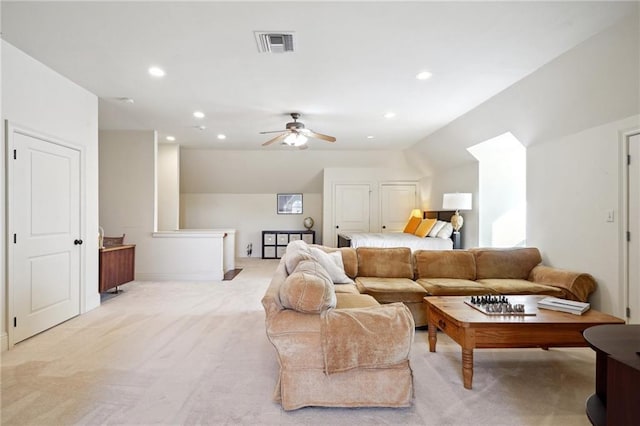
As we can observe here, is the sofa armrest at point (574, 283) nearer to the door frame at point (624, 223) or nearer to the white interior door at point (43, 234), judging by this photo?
the door frame at point (624, 223)

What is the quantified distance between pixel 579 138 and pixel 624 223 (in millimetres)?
997

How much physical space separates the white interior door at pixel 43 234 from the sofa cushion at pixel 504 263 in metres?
4.64

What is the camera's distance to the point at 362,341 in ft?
6.05

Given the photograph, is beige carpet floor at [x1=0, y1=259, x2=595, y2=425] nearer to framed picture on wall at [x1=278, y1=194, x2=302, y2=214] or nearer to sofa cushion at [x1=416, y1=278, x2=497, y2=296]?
sofa cushion at [x1=416, y1=278, x2=497, y2=296]

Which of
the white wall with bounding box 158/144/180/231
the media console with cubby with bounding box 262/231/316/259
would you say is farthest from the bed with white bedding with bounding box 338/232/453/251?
the white wall with bounding box 158/144/180/231

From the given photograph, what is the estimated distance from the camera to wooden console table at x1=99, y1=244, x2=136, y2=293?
4.14 meters

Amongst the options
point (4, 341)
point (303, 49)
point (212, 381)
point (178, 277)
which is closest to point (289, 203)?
point (178, 277)

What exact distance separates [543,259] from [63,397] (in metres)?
4.79

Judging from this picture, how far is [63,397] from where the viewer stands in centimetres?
203

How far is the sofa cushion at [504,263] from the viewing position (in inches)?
149

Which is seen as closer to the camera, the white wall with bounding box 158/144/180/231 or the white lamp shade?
the white lamp shade

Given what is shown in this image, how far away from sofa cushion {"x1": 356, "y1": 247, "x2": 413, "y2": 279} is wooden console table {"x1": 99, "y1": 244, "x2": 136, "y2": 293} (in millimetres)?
3271

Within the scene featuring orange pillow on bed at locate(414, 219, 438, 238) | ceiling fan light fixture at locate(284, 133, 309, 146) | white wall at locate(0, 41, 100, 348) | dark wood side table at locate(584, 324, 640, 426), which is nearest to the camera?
dark wood side table at locate(584, 324, 640, 426)

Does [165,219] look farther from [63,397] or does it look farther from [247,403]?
[247,403]
